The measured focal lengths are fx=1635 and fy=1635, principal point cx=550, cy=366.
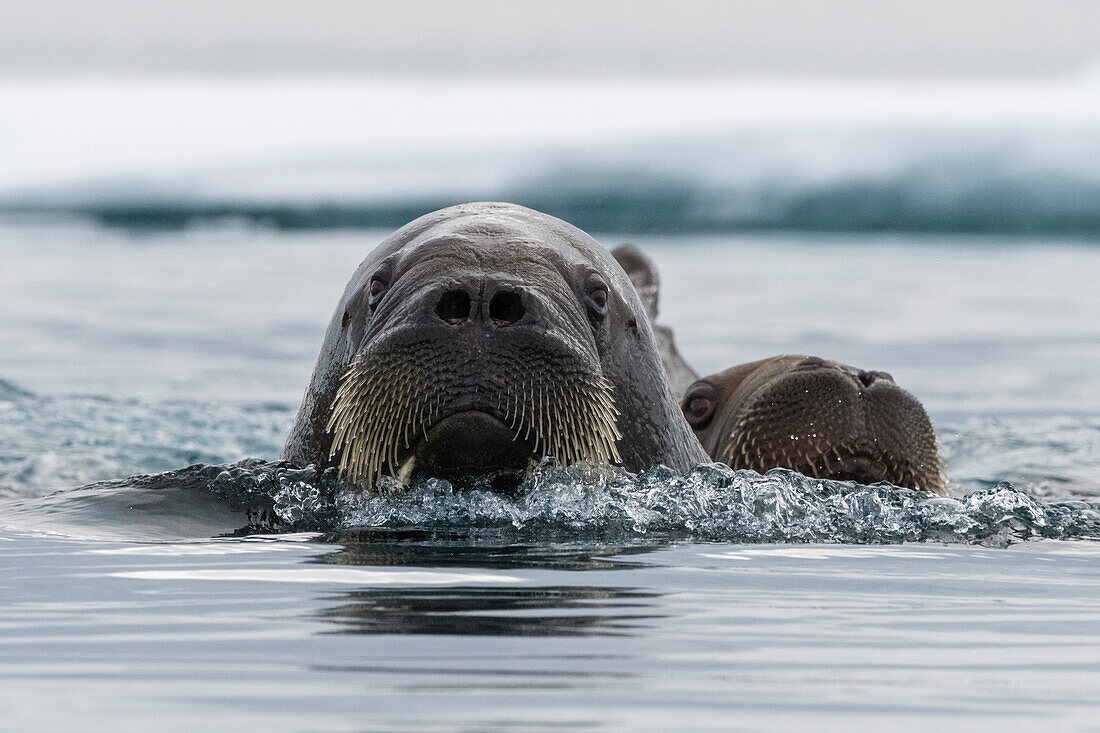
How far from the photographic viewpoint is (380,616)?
3.90m

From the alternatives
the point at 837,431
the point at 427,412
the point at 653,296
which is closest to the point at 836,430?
the point at 837,431

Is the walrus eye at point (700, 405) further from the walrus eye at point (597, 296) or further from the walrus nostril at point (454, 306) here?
the walrus nostril at point (454, 306)

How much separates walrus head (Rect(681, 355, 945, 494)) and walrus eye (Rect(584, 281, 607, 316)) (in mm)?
1958

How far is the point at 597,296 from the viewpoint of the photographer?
19.2ft

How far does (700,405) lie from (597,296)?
9.10ft

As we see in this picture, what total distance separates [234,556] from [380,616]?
1.25 metres

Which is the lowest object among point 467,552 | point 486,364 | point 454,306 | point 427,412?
point 467,552

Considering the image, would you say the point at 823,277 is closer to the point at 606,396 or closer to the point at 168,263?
the point at 168,263

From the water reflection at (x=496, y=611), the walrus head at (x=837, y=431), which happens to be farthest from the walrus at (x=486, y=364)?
the walrus head at (x=837, y=431)

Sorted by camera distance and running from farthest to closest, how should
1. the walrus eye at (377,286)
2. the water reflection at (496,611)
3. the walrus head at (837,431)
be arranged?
the walrus head at (837,431)
the walrus eye at (377,286)
the water reflection at (496,611)

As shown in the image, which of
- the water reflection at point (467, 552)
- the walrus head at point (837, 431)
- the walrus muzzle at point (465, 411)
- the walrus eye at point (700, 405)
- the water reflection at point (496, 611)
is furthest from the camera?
the walrus eye at point (700, 405)

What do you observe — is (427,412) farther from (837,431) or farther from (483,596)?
(837,431)

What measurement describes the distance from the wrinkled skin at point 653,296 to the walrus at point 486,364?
12.2 feet

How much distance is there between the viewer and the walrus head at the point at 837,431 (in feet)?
24.5
